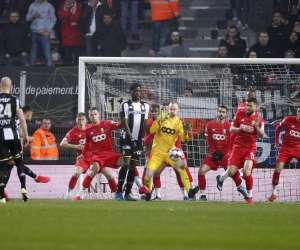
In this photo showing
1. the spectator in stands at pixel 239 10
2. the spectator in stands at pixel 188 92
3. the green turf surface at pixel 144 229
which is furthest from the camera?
the spectator in stands at pixel 239 10

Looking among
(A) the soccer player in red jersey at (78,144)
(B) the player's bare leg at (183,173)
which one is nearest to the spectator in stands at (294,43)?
(B) the player's bare leg at (183,173)

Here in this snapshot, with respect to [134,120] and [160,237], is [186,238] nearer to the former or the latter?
[160,237]

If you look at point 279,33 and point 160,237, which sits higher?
point 279,33

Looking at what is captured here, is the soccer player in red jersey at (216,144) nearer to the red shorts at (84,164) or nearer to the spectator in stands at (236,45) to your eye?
the red shorts at (84,164)

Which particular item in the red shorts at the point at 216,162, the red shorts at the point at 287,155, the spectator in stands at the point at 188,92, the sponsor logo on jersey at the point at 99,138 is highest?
the spectator in stands at the point at 188,92

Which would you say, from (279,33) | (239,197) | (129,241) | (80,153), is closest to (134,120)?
(80,153)

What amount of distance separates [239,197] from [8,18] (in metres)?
9.46

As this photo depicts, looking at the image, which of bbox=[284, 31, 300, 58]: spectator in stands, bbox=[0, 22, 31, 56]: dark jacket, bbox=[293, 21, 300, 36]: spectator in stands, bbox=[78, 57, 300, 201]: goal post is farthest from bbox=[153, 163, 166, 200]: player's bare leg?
bbox=[0, 22, 31, 56]: dark jacket

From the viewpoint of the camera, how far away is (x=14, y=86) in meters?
17.5

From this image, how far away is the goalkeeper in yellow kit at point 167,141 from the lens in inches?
592

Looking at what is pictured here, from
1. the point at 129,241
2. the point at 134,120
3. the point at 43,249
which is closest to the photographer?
the point at 43,249

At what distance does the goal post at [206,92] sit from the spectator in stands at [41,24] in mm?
4276

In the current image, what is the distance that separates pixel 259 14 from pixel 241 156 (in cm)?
754

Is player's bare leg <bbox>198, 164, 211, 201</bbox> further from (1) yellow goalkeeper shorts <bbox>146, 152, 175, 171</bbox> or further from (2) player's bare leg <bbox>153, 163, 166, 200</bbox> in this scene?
(1) yellow goalkeeper shorts <bbox>146, 152, 175, 171</bbox>
